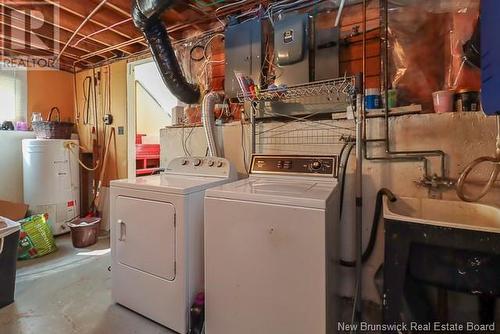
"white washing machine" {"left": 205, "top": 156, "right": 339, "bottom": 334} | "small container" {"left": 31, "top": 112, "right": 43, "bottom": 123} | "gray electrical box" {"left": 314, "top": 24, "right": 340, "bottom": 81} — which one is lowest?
"white washing machine" {"left": 205, "top": 156, "right": 339, "bottom": 334}

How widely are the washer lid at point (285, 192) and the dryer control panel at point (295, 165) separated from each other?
6 cm

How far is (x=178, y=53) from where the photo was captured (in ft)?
Result: 9.29

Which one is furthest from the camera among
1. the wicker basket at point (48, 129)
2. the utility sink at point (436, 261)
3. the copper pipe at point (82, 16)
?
the wicker basket at point (48, 129)

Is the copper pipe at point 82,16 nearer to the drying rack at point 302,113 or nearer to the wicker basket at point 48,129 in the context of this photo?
the wicker basket at point 48,129

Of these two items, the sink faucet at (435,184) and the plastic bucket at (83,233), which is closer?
the sink faucet at (435,184)

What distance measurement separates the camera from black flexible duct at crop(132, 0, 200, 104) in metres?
1.88

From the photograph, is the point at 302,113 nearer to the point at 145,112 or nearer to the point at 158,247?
the point at 158,247

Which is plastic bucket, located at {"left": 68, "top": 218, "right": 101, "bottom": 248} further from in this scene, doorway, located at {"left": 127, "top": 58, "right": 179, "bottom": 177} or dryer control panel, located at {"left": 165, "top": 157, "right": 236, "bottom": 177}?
dryer control panel, located at {"left": 165, "top": 157, "right": 236, "bottom": 177}

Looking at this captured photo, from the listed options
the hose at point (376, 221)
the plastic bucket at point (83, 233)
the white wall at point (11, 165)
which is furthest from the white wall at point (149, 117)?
the hose at point (376, 221)

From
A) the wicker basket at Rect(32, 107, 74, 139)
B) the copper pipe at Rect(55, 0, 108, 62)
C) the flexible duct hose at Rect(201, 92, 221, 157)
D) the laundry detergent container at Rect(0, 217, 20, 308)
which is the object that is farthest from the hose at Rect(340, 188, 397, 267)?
the wicker basket at Rect(32, 107, 74, 139)

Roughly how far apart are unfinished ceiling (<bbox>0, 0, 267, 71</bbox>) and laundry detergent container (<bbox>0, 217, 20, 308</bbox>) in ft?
6.37

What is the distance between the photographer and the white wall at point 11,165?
3238 mm

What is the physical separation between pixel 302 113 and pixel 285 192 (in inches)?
36.0

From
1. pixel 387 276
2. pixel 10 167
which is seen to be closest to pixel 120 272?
A: pixel 387 276
